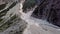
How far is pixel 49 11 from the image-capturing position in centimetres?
135

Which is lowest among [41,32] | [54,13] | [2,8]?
[41,32]

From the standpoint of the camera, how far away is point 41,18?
1.33 meters

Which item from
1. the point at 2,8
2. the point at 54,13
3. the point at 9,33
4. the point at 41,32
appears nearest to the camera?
the point at 2,8

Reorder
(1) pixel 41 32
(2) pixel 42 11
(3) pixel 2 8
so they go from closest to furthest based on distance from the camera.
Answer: (3) pixel 2 8
(1) pixel 41 32
(2) pixel 42 11

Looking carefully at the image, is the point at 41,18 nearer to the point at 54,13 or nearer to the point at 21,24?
the point at 54,13

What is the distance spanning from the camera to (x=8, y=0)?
0.71 m

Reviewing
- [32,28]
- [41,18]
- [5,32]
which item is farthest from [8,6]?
[41,18]

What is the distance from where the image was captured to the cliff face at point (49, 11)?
1250mm

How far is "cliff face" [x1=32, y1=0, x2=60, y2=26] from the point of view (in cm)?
125

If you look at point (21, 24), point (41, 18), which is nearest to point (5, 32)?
point (21, 24)

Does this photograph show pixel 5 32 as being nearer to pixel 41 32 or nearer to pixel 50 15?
pixel 41 32

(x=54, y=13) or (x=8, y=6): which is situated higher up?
(x=8, y=6)

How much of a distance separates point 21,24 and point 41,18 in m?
0.51

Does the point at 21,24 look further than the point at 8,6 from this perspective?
Yes
